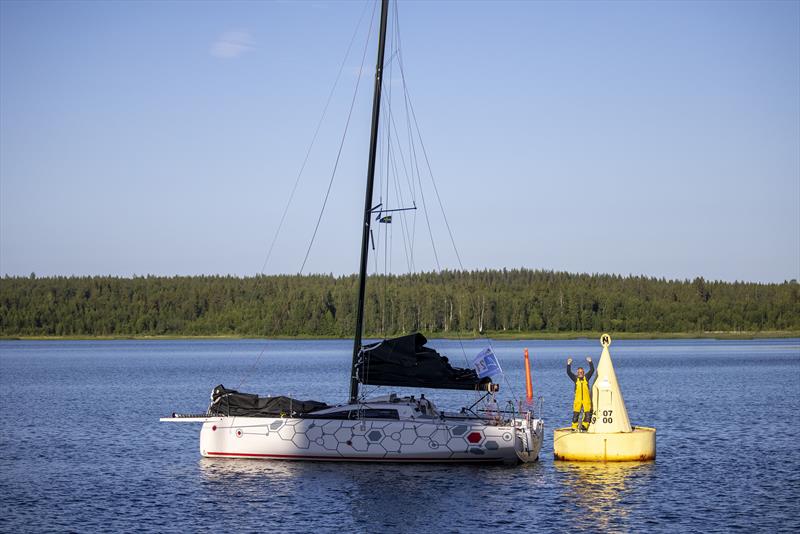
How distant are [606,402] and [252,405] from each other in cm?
1132

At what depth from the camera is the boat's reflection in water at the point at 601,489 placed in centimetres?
2677

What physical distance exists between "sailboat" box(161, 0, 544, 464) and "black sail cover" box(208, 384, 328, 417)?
3cm

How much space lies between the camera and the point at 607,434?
32.0m

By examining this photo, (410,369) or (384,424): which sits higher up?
(410,369)

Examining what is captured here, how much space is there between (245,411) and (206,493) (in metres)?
4.53

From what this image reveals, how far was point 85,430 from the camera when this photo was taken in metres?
49.2

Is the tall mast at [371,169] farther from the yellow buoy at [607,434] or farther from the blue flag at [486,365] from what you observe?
the yellow buoy at [607,434]

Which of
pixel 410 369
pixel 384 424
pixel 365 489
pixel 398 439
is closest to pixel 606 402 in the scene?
pixel 410 369

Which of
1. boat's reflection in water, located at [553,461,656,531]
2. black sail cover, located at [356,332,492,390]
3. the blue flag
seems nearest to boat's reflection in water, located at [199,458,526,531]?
boat's reflection in water, located at [553,461,656,531]

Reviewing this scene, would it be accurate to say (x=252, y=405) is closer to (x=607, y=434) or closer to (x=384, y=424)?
(x=384, y=424)

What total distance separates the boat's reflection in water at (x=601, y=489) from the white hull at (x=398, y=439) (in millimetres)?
1690

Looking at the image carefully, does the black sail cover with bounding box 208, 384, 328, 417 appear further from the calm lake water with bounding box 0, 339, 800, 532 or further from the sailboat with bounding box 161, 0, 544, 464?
the calm lake water with bounding box 0, 339, 800, 532

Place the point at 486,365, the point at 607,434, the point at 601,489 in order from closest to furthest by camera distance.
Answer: the point at 601,489, the point at 607,434, the point at 486,365

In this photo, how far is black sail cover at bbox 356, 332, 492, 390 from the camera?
111 ft
